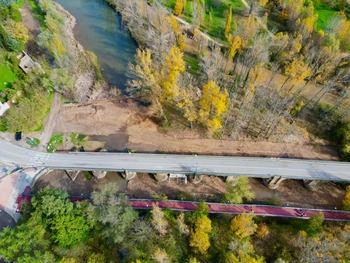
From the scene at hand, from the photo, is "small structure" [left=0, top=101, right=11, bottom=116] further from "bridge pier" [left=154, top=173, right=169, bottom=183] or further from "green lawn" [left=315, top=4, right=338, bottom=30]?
"green lawn" [left=315, top=4, right=338, bottom=30]

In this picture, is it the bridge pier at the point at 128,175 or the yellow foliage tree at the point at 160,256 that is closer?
the yellow foliage tree at the point at 160,256

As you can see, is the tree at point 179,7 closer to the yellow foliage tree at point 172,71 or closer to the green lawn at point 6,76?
the yellow foliage tree at point 172,71

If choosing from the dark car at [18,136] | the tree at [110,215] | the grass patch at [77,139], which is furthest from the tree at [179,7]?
the tree at [110,215]

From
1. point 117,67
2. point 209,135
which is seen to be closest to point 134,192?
point 209,135

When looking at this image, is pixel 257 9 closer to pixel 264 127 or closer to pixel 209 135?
pixel 264 127

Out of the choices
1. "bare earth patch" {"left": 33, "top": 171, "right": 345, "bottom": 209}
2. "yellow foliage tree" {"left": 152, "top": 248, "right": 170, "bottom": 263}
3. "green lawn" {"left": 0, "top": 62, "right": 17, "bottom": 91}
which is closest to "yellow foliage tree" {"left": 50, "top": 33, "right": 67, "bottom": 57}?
"green lawn" {"left": 0, "top": 62, "right": 17, "bottom": 91}
